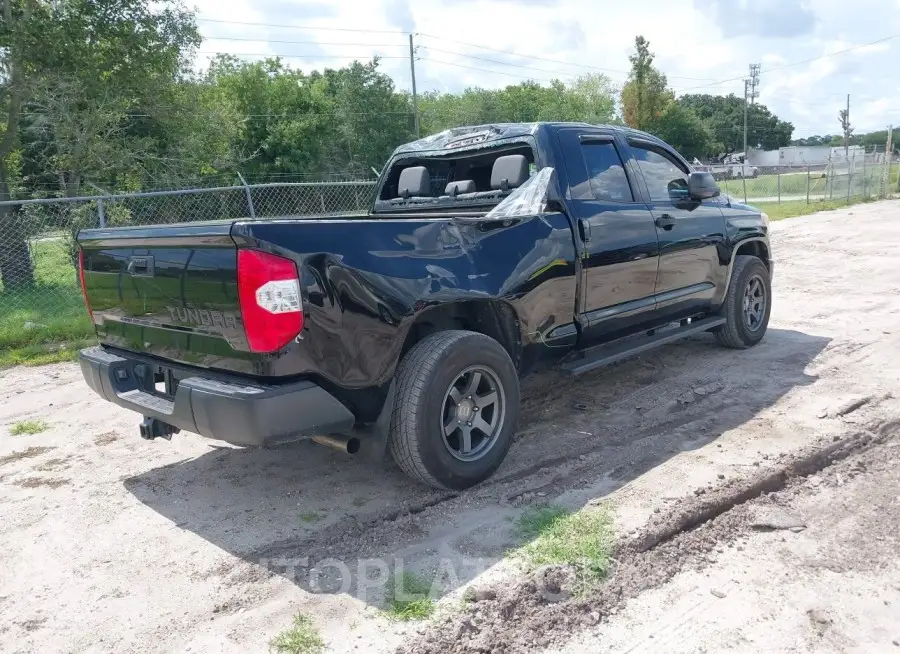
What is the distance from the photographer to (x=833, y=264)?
11.1 m

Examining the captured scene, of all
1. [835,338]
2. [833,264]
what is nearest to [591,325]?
[835,338]

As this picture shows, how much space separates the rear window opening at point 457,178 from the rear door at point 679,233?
107 centimetres

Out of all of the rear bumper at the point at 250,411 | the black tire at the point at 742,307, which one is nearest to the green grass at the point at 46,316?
the rear bumper at the point at 250,411

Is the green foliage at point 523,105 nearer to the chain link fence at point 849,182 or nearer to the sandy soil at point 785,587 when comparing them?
the chain link fence at point 849,182

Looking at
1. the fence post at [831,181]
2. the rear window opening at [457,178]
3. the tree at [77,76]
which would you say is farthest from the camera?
the fence post at [831,181]

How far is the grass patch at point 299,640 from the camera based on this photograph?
8.42 feet

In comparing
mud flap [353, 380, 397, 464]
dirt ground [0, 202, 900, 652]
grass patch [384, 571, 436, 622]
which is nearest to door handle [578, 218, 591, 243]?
dirt ground [0, 202, 900, 652]

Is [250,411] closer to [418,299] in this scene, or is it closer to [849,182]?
[418,299]

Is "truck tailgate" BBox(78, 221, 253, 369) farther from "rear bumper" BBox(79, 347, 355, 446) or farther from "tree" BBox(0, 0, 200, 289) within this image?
"tree" BBox(0, 0, 200, 289)

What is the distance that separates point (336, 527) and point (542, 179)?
239 cm

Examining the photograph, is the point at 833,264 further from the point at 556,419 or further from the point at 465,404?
the point at 465,404

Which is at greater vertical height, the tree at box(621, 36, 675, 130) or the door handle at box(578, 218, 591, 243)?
the tree at box(621, 36, 675, 130)

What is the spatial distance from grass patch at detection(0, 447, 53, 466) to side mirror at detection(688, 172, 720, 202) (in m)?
4.92

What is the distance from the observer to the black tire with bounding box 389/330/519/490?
349 centimetres
